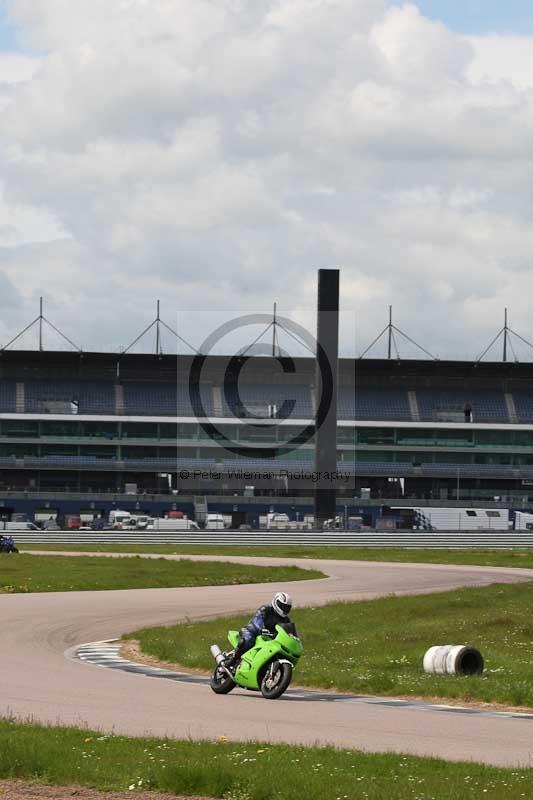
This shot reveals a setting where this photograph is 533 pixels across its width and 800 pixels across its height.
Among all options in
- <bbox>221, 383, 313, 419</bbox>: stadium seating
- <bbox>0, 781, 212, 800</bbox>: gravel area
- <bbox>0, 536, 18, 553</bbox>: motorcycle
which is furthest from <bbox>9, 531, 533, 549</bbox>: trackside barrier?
<bbox>0, 781, 212, 800</bbox>: gravel area

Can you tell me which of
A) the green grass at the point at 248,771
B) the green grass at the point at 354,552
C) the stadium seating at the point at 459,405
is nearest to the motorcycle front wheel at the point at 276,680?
the green grass at the point at 248,771

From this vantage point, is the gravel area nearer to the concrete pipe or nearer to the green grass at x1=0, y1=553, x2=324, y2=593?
the concrete pipe

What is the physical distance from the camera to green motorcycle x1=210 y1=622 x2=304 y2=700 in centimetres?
1914

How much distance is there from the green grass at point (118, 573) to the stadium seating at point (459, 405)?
64.8m

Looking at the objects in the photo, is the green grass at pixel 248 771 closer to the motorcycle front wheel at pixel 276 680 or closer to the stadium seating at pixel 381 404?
the motorcycle front wheel at pixel 276 680

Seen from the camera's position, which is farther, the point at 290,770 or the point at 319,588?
the point at 319,588

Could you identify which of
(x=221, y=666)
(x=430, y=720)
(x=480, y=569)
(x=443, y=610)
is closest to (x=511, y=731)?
(x=430, y=720)

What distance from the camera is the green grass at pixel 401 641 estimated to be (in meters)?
20.6

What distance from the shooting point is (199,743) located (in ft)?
45.8

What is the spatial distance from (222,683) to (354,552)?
56133 millimetres

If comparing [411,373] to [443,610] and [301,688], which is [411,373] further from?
[301,688]

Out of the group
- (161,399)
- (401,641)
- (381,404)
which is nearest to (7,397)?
(161,399)

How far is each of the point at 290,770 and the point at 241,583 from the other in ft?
123

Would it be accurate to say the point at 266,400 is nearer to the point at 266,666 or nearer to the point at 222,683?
the point at 222,683
